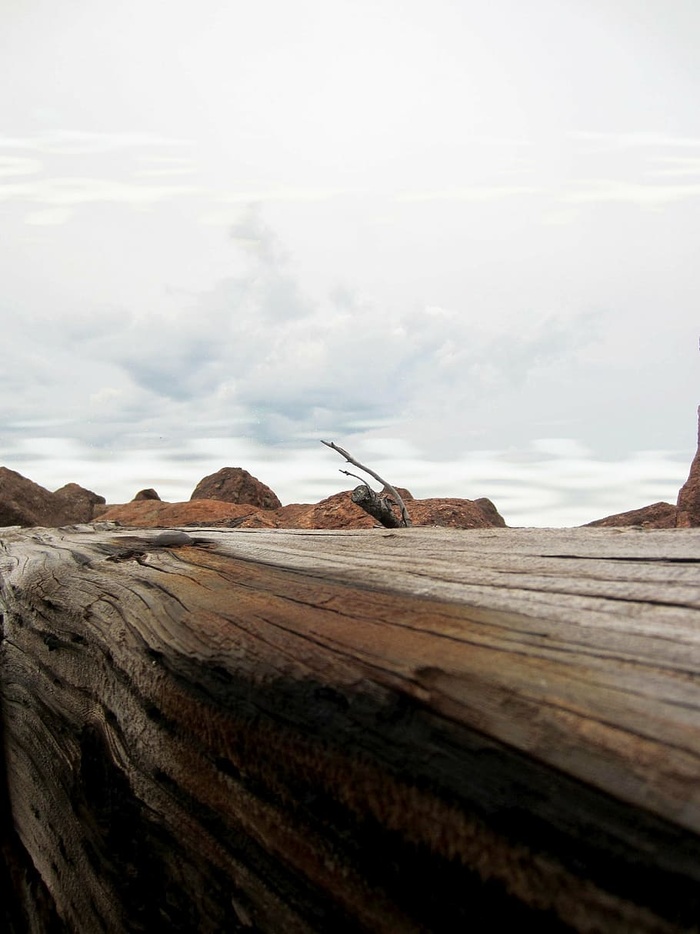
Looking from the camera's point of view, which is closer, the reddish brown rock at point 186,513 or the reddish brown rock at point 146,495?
the reddish brown rock at point 186,513

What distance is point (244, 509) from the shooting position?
995 cm

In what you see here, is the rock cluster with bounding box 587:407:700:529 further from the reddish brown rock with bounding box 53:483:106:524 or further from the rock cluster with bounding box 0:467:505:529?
the reddish brown rock with bounding box 53:483:106:524

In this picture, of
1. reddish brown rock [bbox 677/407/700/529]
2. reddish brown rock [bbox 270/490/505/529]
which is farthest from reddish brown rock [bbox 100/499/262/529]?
reddish brown rock [bbox 677/407/700/529]

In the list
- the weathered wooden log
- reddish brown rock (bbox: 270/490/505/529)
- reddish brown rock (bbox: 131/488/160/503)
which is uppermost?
reddish brown rock (bbox: 131/488/160/503)

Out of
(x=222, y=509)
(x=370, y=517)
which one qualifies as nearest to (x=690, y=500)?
(x=370, y=517)

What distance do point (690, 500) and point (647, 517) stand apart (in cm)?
97

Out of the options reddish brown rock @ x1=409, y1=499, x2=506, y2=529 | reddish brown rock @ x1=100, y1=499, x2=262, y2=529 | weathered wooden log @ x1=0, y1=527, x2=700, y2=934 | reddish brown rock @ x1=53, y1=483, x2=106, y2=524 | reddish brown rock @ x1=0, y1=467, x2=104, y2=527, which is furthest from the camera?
reddish brown rock @ x1=53, y1=483, x2=106, y2=524

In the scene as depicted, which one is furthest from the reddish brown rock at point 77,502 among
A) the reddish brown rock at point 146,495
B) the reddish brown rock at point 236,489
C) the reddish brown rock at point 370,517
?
the reddish brown rock at point 370,517

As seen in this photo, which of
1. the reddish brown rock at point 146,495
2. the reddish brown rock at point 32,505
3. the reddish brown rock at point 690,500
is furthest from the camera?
the reddish brown rock at point 146,495

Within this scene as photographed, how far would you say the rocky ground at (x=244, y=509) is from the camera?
7727mm

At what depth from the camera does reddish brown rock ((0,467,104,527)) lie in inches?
379

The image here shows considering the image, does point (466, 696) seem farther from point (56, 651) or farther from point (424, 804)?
point (56, 651)

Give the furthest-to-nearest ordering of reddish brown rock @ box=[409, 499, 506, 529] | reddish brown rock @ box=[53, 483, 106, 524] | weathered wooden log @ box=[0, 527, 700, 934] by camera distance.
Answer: reddish brown rock @ box=[53, 483, 106, 524], reddish brown rock @ box=[409, 499, 506, 529], weathered wooden log @ box=[0, 527, 700, 934]

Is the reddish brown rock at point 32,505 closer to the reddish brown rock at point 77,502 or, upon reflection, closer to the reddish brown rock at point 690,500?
the reddish brown rock at point 77,502
